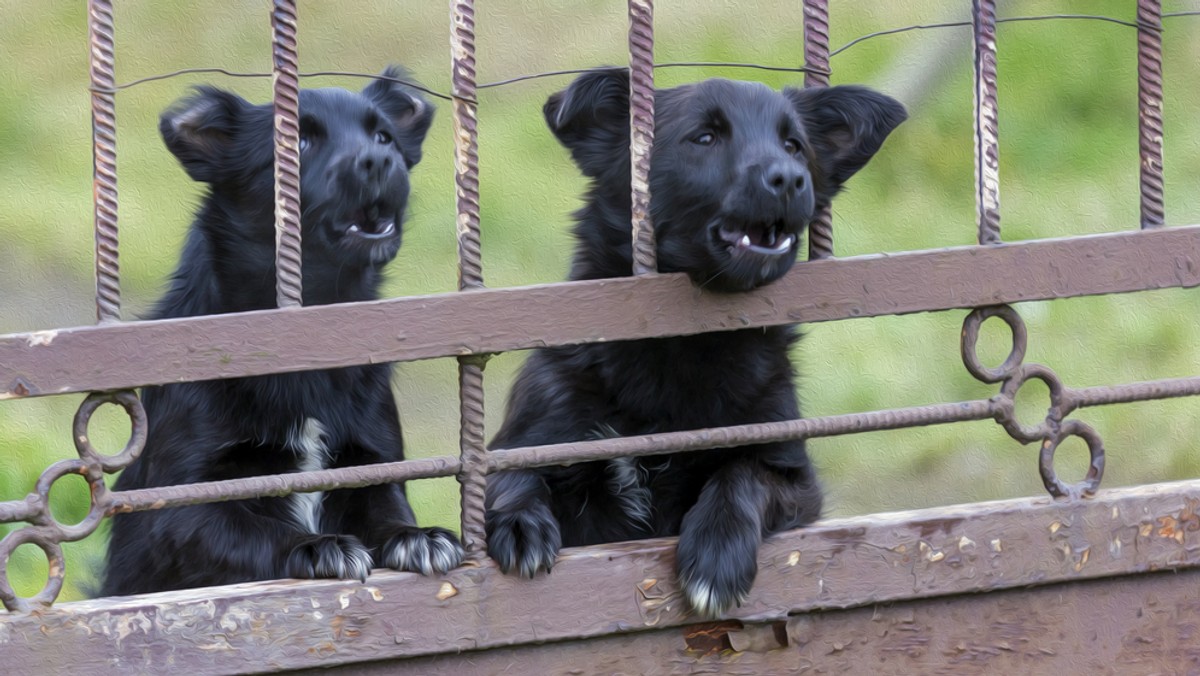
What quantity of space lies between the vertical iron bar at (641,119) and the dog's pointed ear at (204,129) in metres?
1.37

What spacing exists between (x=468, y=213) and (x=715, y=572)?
0.81m

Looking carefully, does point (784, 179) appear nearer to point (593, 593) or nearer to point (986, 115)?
point (986, 115)

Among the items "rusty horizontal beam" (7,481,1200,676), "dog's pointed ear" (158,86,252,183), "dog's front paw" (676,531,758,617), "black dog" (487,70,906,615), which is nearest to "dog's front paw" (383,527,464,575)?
"rusty horizontal beam" (7,481,1200,676)

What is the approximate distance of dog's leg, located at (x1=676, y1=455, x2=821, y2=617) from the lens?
260cm

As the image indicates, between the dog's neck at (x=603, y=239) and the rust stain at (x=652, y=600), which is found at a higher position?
the dog's neck at (x=603, y=239)

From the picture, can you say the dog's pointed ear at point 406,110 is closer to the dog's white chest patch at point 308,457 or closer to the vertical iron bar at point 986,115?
the dog's white chest patch at point 308,457

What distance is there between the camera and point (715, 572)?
8.50ft

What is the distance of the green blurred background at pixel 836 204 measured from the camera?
637cm

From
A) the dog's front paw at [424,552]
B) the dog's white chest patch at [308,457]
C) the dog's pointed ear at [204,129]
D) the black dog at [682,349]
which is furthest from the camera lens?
the dog's pointed ear at [204,129]

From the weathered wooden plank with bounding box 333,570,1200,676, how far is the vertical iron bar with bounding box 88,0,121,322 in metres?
0.99

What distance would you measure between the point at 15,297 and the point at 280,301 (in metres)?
4.58

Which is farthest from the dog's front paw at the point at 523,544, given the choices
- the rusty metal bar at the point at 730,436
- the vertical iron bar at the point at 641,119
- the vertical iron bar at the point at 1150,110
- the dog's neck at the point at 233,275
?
the vertical iron bar at the point at 1150,110

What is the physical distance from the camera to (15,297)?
21.2 feet

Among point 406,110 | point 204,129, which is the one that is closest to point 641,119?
point 204,129
